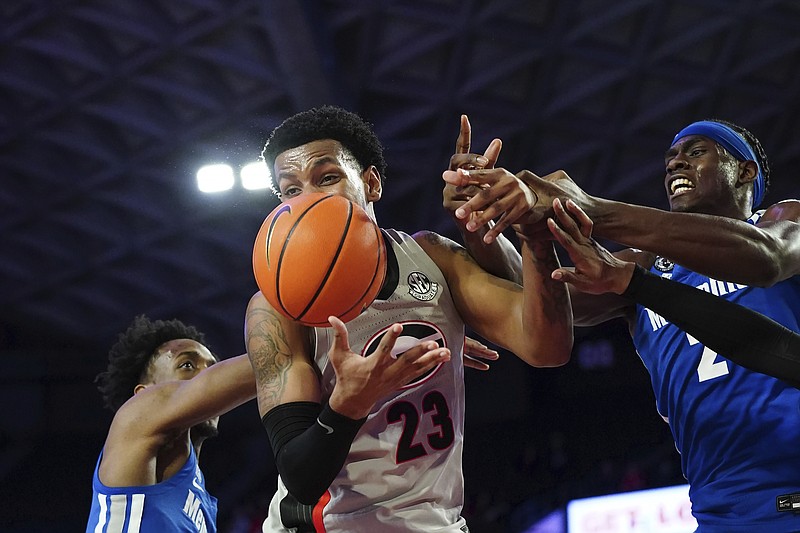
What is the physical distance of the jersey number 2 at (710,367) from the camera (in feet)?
9.65

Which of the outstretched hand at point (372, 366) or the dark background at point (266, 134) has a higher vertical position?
the dark background at point (266, 134)

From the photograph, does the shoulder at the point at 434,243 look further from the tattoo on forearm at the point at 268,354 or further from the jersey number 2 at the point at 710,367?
the jersey number 2 at the point at 710,367

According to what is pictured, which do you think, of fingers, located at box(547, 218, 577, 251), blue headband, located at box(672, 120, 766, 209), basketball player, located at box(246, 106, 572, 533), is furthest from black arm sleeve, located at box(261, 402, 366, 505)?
blue headband, located at box(672, 120, 766, 209)

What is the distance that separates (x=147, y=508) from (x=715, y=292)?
2.47 metres

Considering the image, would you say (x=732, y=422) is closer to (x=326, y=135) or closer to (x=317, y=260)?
(x=317, y=260)

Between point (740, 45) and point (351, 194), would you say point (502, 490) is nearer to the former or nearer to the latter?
point (740, 45)

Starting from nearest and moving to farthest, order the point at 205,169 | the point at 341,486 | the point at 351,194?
the point at 341,486 → the point at 351,194 → the point at 205,169

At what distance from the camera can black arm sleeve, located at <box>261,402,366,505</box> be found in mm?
2104

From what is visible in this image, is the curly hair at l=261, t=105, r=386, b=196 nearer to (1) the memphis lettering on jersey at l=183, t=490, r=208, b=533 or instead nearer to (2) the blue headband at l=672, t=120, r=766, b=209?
(2) the blue headband at l=672, t=120, r=766, b=209

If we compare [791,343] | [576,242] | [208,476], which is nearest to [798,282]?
[791,343]

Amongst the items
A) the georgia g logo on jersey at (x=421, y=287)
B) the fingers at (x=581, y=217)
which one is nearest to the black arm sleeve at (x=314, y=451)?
the georgia g logo on jersey at (x=421, y=287)

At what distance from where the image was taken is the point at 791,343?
103 inches

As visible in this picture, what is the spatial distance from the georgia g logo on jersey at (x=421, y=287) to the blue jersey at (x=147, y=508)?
174 centimetres

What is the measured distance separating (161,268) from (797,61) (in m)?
8.35
